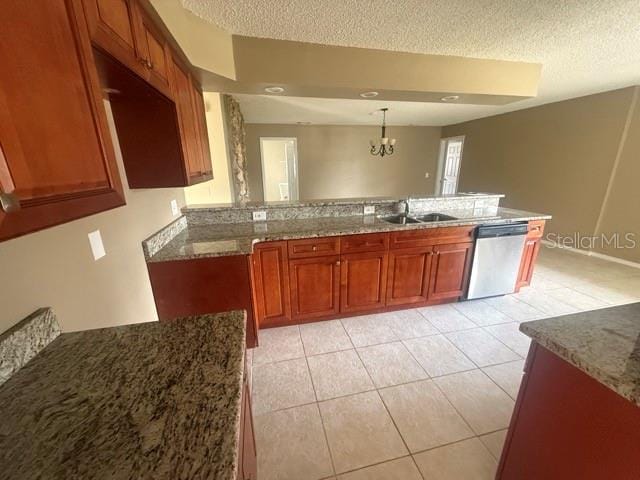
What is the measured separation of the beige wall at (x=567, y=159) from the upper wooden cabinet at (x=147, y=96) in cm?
534

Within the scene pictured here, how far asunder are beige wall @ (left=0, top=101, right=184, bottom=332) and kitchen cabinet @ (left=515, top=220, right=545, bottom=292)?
3425mm

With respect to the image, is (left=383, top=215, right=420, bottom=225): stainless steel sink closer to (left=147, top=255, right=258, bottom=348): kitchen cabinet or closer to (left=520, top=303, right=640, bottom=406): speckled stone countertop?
(left=147, top=255, right=258, bottom=348): kitchen cabinet

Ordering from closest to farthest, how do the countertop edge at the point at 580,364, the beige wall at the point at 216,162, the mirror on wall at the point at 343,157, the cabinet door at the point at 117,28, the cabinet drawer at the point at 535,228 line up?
the countertop edge at the point at 580,364
the cabinet door at the point at 117,28
the cabinet drawer at the point at 535,228
the beige wall at the point at 216,162
the mirror on wall at the point at 343,157

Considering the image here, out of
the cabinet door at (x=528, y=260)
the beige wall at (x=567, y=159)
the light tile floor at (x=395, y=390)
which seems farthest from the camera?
the beige wall at (x=567, y=159)

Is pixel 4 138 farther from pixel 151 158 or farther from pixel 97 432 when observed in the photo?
pixel 151 158

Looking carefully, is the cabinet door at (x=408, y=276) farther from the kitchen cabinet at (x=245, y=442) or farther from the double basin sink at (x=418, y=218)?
the kitchen cabinet at (x=245, y=442)

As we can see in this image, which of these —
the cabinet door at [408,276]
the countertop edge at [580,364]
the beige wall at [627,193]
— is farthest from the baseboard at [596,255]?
the countertop edge at [580,364]

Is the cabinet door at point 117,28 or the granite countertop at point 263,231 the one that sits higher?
the cabinet door at point 117,28

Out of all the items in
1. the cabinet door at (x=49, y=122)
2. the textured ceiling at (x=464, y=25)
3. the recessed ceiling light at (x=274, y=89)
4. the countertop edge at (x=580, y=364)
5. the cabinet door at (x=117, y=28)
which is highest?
the textured ceiling at (x=464, y=25)

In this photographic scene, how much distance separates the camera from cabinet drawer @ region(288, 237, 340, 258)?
2094 millimetres

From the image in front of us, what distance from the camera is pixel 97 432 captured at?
1.88ft

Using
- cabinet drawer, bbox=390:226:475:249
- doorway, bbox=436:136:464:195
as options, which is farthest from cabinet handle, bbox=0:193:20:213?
doorway, bbox=436:136:464:195

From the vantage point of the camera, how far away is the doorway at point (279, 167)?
6199 millimetres

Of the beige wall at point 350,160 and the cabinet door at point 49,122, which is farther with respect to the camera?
the beige wall at point 350,160
